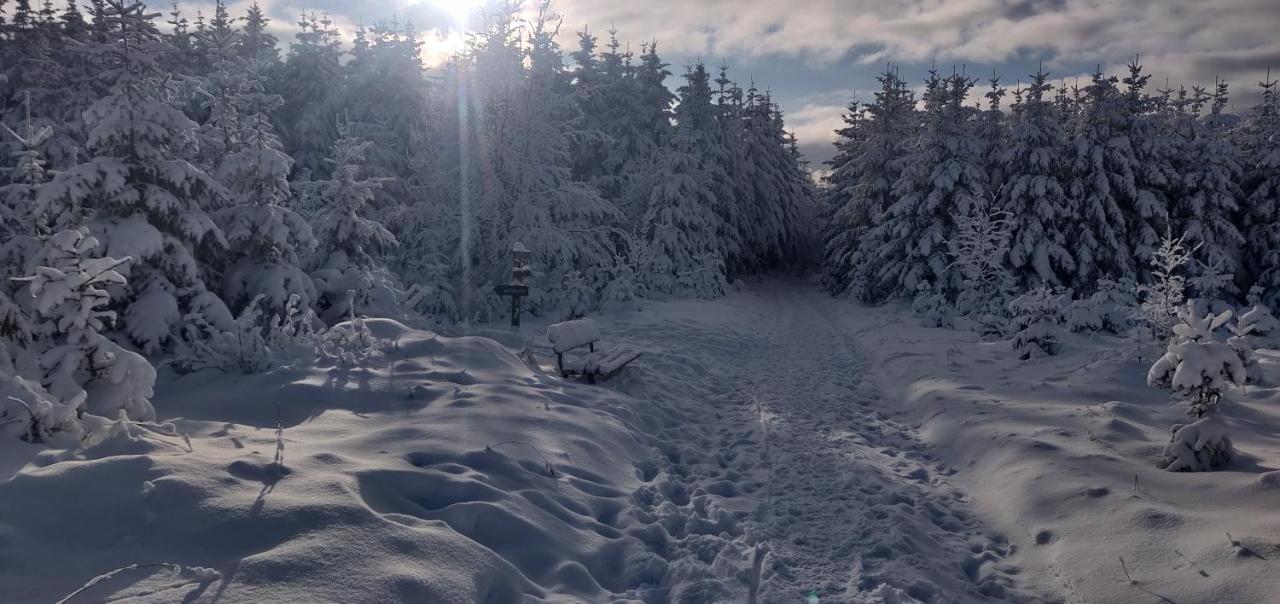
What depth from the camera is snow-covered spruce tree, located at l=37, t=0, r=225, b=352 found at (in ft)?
27.8

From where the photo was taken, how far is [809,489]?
6.84m

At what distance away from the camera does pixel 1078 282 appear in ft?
79.8

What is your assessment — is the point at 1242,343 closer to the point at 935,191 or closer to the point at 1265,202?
the point at 935,191

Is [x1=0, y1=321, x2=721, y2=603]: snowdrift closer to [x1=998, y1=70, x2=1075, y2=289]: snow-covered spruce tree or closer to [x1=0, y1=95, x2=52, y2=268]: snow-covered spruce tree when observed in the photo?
[x1=0, y1=95, x2=52, y2=268]: snow-covered spruce tree

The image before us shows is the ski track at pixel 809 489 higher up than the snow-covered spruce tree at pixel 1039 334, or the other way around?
the snow-covered spruce tree at pixel 1039 334

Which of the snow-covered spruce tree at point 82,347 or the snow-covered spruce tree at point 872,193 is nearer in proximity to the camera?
the snow-covered spruce tree at point 82,347

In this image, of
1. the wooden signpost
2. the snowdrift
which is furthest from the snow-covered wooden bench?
the wooden signpost

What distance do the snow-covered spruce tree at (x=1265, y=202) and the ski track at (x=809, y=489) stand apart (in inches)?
910

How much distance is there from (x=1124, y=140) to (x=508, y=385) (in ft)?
87.8

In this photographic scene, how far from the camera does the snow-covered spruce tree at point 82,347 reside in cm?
543

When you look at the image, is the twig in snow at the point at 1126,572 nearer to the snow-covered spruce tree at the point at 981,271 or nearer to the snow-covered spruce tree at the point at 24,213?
the snow-covered spruce tree at the point at 24,213

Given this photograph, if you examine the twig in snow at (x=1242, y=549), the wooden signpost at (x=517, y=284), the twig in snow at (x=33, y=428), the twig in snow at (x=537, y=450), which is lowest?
the twig in snow at (x=1242, y=549)

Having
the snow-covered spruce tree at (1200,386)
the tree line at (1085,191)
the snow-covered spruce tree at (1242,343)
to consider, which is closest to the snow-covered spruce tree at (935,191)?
the tree line at (1085,191)

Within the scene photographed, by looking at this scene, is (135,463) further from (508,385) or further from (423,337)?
(423,337)
